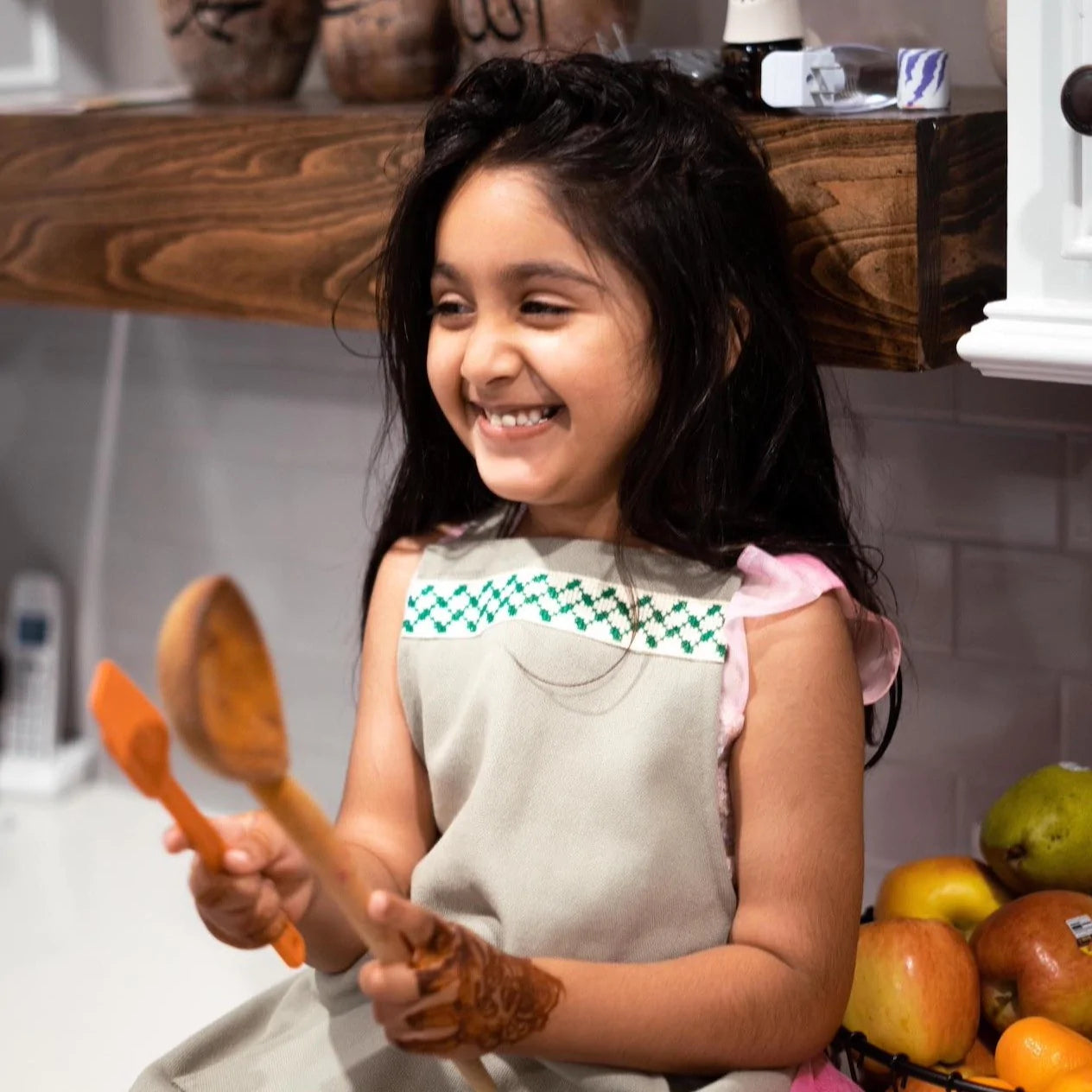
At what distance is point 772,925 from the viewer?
924 millimetres

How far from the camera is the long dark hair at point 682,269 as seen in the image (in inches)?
37.4

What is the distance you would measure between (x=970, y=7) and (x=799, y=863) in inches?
25.6

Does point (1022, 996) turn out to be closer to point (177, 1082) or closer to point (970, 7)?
point (177, 1082)

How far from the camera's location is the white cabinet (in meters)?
0.92

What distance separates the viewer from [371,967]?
0.75m

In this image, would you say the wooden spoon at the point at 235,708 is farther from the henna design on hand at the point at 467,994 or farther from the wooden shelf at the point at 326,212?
the wooden shelf at the point at 326,212

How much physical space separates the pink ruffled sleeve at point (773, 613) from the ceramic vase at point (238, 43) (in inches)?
25.5

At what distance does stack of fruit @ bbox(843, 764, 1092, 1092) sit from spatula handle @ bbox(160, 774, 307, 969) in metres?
0.38

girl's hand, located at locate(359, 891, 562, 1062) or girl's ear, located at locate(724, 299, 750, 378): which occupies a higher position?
girl's ear, located at locate(724, 299, 750, 378)

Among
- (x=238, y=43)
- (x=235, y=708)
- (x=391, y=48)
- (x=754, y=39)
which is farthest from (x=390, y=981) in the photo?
(x=238, y=43)

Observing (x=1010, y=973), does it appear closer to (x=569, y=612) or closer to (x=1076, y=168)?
(x=569, y=612)

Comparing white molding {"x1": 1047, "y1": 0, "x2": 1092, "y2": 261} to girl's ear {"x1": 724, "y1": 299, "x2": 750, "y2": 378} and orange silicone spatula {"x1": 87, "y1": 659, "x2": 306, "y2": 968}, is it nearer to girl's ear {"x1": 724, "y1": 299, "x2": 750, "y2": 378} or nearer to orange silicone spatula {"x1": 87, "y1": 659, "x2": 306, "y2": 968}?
girl's ear {"x1": 724, "y1": 299, "x2": 750, "y2": 378}

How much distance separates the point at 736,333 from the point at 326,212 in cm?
38

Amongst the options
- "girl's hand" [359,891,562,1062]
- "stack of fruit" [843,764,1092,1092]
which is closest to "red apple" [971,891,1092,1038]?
"stack of fruit" [843,764,1092,1092]
